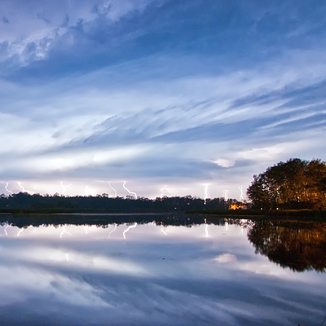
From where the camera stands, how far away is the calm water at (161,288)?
6332 mm

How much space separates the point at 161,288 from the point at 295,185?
67.6 metres

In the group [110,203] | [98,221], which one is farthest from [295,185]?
[110,203]

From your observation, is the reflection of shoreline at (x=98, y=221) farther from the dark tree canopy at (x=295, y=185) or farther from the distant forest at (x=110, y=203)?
the distant forest at (x=110, y=203)

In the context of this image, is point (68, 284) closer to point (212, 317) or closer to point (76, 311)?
point (76, 311)

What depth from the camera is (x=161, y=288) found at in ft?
27.3

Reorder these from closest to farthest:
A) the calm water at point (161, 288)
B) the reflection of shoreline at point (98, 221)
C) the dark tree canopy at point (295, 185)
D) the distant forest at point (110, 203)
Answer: the calm water at point (161, 288) < the reflection of shoreline at point (98, 221) < the dark tree canopy at point (295, 185) < the distant forest at point (110, 203)

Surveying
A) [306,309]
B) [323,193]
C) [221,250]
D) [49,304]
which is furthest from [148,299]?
[323,193]

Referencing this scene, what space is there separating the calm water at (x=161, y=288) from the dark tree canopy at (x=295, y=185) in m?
56.9

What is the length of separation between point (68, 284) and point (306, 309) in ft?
18.3

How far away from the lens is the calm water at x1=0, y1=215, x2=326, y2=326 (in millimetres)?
6332

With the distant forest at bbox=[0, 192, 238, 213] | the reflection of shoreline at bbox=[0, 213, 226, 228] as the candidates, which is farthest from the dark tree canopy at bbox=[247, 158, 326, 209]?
the distant forest at bbox=[0, 192, 238, 213]

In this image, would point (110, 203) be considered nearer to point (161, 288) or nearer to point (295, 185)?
point (295, 185)

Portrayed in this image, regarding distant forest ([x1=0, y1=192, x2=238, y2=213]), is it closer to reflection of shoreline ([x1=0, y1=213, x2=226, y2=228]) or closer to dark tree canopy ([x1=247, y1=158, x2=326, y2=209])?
dark tree canopy ([x1=247, y1=158, x2=326, y2=209])

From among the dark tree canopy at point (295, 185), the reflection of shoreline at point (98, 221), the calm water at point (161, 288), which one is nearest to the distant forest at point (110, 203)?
Result: the dark tree canopy at point (295, 185)
